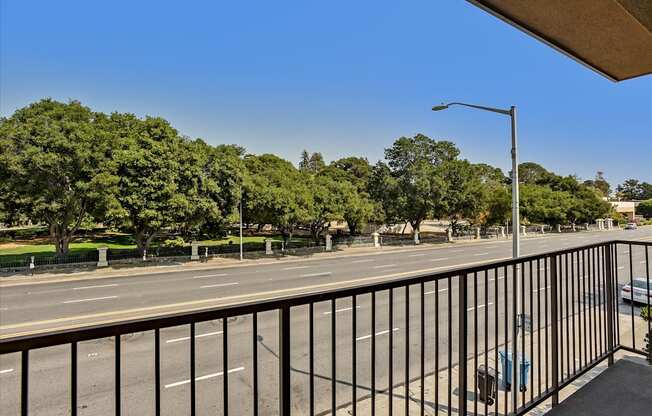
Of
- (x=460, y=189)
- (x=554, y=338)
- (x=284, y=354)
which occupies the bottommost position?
(x=554, y=338)

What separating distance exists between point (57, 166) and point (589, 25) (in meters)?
18.6

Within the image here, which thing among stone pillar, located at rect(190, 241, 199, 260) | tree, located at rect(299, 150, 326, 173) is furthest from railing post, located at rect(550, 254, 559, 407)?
tree, located at rect(299, 150, 326, 173)

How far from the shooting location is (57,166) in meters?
15.6

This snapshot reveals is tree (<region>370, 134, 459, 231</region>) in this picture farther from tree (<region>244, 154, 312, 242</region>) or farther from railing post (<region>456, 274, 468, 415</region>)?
railing post (<region>456, 274, 468, 415</region>)

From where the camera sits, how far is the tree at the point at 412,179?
2866 cm

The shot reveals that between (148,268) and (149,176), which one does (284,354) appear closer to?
(149,176)

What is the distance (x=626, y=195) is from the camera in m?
94.6

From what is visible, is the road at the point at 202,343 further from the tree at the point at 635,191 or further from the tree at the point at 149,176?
the tree at the point at 635,191

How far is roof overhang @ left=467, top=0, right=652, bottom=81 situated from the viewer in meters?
1.93

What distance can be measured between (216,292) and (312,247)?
44.7 feet

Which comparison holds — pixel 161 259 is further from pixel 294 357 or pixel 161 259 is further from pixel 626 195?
pixel 626 195

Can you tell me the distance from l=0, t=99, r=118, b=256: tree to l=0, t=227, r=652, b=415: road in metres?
3.61

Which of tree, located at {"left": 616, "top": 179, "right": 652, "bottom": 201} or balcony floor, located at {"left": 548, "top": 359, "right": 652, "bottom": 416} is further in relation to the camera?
tree, located at {"left": 616, "top": 179, "right": 652, "bottom": 201}

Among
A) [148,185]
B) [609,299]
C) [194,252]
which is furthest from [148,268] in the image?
[609,299]
